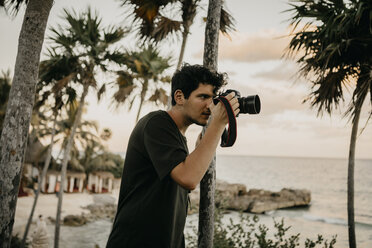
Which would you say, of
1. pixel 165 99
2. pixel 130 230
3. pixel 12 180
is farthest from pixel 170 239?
pixel 165 99

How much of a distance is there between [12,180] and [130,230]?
240 cm

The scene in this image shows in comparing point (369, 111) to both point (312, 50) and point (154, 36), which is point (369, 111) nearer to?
point (312, 50)

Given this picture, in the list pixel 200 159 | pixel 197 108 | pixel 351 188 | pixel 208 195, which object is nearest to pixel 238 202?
pixel 351 188

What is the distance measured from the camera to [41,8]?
10.6 ft

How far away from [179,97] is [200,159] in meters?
0.48

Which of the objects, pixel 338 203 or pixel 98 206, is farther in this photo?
pixel 338 203

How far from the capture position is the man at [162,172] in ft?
3.79

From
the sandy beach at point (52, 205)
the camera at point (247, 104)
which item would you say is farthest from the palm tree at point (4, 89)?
the camera at point (247, 104)

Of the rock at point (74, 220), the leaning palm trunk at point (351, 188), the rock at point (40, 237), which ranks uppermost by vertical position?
the leaning palm trunk at point (351, 188)

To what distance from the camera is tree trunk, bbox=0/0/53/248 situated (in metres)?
2.94

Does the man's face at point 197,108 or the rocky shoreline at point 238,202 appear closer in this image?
the man's face at point 197,108

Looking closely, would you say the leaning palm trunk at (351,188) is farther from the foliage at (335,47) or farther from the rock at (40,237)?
the rock at (40,237)

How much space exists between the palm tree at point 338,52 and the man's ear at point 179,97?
4032mm

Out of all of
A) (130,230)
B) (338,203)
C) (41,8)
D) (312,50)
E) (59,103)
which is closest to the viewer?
(130,230)
